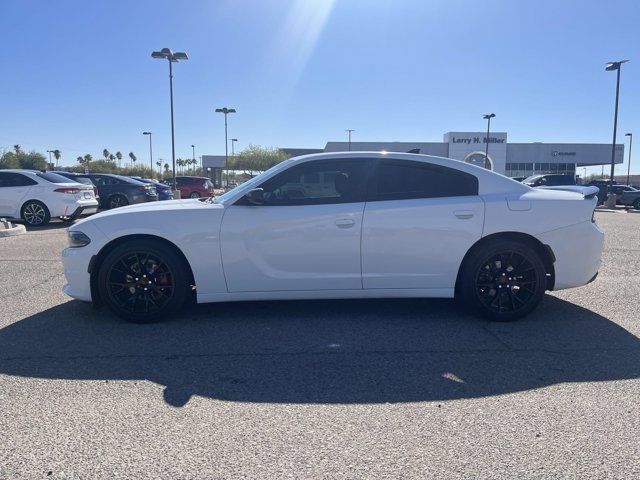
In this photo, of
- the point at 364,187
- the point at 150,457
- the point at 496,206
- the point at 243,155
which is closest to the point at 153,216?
the point at 364,187

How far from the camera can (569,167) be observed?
2405 inches

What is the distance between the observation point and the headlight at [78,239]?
4457 mm

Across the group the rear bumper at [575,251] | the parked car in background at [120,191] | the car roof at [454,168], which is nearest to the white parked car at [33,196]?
the parked car in background at [120,191]

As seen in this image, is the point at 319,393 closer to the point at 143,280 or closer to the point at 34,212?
the point at 143,280

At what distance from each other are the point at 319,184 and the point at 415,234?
1029 mm

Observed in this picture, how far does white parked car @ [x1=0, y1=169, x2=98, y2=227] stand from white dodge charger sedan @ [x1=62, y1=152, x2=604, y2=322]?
9.09 meters

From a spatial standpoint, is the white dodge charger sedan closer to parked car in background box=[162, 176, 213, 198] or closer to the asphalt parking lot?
the asphalt parking lot

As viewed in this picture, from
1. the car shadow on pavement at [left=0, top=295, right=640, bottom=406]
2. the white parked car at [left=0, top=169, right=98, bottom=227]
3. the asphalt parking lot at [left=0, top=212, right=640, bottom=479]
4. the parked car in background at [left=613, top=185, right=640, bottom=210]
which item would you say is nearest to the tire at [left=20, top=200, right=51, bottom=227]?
the white parked car at [left=0, top=169, right=98, bottom=227]

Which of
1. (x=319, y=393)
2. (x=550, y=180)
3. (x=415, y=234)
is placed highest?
(x=550, y=180)

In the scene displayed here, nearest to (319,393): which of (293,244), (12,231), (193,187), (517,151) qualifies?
(293,244)

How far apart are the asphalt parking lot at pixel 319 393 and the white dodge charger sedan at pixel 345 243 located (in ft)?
1.08

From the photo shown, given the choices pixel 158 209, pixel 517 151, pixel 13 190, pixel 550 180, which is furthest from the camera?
pixel 517 151

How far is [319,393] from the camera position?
10.4 ft

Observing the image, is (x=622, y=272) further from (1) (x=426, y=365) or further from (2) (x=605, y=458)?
(2) (x=605, y=458)
